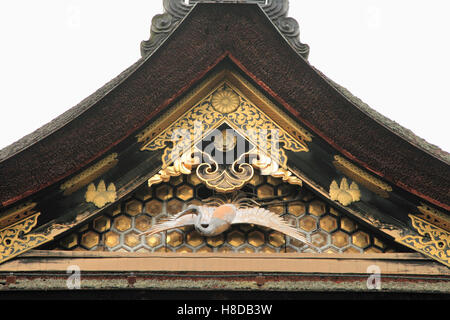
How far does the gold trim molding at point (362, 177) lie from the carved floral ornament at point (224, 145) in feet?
1.10

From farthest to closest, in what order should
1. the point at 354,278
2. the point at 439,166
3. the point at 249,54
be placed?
the point at 249,54 → the point at 439,166 → the point at 354,278

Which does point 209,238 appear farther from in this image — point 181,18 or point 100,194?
point 181,18

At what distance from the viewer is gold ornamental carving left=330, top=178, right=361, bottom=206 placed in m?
6.62

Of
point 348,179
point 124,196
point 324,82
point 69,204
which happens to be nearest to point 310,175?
point 348,179

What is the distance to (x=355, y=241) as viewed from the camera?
661cm

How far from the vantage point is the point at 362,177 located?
6625 millimetres

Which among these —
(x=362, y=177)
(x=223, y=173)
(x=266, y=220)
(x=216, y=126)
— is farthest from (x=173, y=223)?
(x=362, y=177)

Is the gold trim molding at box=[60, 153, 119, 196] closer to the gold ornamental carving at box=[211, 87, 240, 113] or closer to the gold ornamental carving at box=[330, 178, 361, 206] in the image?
the gold ornamental carving at box=[211, 87, 240, 113]

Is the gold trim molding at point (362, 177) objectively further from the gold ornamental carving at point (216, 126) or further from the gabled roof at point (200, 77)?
the gold ornamental carving at point (216, 126)

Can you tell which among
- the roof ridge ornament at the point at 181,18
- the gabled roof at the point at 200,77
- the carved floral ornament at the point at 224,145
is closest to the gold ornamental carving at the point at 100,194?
the gabled roof at the point at 200,77

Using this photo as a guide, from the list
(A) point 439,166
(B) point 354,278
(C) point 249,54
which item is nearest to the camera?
(B) point 354,278
